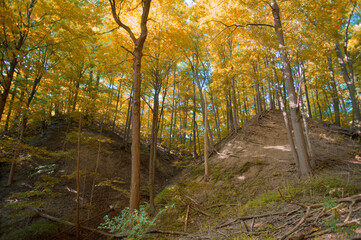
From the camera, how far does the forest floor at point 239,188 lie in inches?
161

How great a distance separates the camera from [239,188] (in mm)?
7996

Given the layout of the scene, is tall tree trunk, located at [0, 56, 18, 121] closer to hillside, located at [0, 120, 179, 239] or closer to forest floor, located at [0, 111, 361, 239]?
hillside, located at [0, 120, 179, 239]

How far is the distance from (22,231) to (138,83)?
7.21 meters

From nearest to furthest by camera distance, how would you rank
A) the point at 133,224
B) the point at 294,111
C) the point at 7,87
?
the point at 133,224 < the point at 7,87 < the point at 294,111

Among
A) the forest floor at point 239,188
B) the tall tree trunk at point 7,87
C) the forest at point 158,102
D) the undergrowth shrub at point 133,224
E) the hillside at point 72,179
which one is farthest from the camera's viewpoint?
the hillside at point 72,179

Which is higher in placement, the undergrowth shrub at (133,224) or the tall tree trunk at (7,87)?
the tall tree trunk at (7,87)

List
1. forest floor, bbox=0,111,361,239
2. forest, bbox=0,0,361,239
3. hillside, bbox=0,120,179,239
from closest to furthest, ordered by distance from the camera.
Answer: forest floor, bbox=0,111,361,239 → forest, bbox=0,0,361,239 → hillside, bbox=0,120,179,239

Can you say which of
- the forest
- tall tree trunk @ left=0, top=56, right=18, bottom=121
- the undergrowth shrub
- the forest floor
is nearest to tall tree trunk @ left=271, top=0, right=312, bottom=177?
the forest

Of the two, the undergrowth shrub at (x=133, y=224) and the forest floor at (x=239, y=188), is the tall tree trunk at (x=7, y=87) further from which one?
the undergrowth shrub at (x=133, y=224)

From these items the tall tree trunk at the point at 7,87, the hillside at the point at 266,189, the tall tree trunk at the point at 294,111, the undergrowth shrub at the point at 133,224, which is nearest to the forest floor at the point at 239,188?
the hillside at the point at 266,189

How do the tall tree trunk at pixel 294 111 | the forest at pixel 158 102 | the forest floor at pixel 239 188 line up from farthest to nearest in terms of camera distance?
the tall tree trunk at pixel 294 111 → the forest at pixel 158 102 → the forest floor at pixel 239 188

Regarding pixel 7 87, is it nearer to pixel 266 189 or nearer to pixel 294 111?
A: pixel 266 189

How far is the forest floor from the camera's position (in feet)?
13.4

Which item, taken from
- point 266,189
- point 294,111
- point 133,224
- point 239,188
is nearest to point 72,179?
point 133,224
